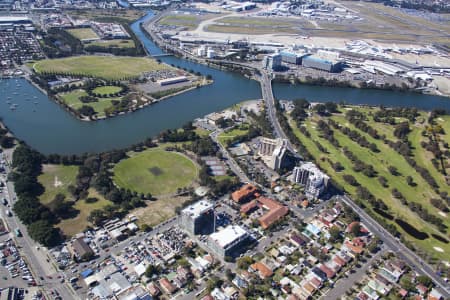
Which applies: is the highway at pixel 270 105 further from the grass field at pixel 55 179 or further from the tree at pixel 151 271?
the grass field at pixel 55 179

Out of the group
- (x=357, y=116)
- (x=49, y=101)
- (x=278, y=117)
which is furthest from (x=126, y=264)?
(x=357, y=116)

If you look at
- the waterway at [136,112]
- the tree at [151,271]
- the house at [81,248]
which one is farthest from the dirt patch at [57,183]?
the tree at [151,271]

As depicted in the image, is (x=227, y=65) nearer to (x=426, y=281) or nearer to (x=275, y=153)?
(x=275, y=153)

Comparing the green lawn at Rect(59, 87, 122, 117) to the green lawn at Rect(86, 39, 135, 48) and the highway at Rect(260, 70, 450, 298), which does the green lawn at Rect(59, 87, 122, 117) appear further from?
the highway at Rect(260, 70, 450, 298)

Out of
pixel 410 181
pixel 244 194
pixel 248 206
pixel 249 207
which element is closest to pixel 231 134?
pixel 244 194

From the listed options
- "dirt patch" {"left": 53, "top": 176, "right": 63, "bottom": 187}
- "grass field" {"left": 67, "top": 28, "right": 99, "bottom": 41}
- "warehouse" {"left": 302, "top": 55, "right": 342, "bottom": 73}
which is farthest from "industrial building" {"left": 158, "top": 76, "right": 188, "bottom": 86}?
"grass field" {"left": 67, "top": 28, "right": 99, "bottom": 41}

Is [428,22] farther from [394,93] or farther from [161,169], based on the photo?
[161,169]
